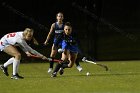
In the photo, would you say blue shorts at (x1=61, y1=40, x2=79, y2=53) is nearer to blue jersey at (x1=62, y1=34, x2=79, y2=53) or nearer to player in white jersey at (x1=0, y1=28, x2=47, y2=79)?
blue jersey at (x1=62, y1=34, x2=79, y2=53)

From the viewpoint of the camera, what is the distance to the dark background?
83.4 feet

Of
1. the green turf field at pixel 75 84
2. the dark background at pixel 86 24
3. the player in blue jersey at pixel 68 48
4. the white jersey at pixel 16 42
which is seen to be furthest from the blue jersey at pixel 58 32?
the dark background at pixel 86 24

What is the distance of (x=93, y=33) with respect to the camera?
83.3 ft

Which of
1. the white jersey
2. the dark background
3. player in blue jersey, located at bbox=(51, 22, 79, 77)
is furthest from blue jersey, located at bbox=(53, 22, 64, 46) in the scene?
the dark background

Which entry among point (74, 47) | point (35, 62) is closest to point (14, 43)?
point (74, 47)

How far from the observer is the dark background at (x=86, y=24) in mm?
25406

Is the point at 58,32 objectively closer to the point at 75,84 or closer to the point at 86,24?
the point at 75,84

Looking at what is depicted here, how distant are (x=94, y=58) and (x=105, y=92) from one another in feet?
43.5

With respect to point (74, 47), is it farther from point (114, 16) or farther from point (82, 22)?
point (114, 16)

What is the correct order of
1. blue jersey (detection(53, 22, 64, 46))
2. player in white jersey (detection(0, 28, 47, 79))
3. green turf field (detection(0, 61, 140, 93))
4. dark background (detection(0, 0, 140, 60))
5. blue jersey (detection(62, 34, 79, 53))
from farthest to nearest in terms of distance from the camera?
dark background (detection(0, 0, 140, 60)), blue jersey (detection(53, 22, 64, 46)), blue jersey (detection(62, 34, 79, 53)), player in white jersey (detection(0, 28, 47, 79)), green turf field (detection(0, 61, 140, 93))

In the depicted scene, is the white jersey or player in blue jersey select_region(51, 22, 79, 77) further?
player in blue jersey select_region(51, 22, 79, 77)

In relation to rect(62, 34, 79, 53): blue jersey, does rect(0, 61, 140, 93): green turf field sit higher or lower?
lower

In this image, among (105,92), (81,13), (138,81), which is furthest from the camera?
(81,13)

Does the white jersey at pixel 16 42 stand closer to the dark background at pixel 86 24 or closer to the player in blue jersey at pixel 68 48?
the player in blue jersey at pixel 68 48
